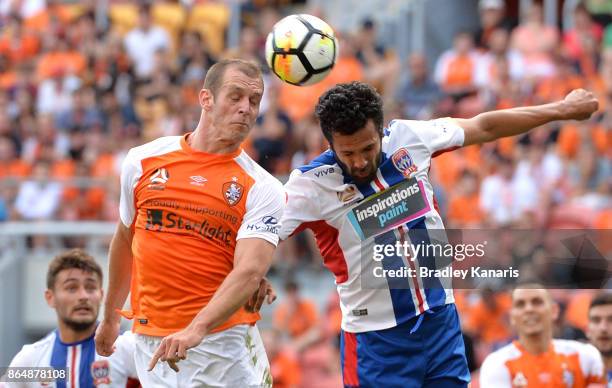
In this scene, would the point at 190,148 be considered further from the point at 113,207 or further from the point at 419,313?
the point at 113,207

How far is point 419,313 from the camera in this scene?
7184 millimetres

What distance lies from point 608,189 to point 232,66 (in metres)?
7.74

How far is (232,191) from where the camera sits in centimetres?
678

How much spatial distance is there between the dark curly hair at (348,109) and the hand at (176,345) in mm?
1476

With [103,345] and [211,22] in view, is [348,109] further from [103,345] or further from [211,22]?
[211,22]

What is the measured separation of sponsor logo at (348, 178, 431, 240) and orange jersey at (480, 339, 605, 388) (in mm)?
1914

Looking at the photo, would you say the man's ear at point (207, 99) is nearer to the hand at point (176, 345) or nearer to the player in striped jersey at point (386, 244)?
the player in striped jersey at point (386, 244)

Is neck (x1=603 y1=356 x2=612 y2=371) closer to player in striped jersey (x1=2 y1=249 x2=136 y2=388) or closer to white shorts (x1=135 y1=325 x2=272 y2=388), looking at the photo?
white shorts (x1=135 y1=325 x2=272 y2=388)

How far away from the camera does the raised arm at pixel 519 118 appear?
24.4 ft

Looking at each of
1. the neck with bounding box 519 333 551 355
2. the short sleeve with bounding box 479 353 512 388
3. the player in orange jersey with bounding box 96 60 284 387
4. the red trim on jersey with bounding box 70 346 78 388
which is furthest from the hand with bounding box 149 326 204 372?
the neck with bounding box 519 333 551 355

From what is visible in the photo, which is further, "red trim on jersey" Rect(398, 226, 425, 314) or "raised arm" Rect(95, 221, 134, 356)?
"red trim on jersey" Rect(398, 226, 425, 314)

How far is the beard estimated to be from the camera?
8273 mm

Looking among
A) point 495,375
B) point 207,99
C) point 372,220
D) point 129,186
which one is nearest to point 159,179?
point 129,186

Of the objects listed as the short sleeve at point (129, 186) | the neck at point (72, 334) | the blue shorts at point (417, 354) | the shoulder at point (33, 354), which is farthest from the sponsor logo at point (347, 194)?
the shoulder at point (33, 354)
